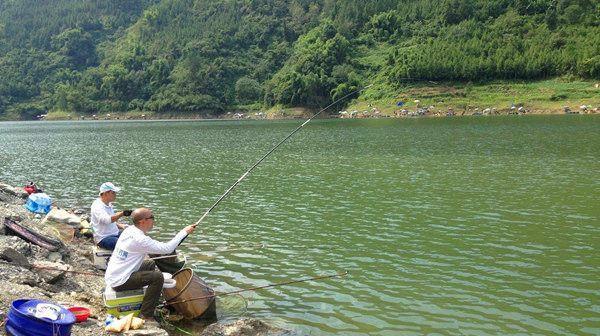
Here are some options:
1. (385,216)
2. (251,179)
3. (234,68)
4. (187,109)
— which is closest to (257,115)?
(187,109)

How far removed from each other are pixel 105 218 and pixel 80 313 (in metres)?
4.44

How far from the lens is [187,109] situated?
16988 cm

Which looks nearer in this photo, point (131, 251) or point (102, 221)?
point (131, 251)

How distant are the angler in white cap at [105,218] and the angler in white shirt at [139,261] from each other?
3.55 meters

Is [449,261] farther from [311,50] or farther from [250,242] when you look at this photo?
[311,50]

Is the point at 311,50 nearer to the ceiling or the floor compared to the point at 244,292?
nearer to the ceiling

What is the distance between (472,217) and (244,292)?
10462 mm

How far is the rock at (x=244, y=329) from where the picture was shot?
10.2 m

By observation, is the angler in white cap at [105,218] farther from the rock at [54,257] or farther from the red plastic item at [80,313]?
the red plastic item at [80,313]

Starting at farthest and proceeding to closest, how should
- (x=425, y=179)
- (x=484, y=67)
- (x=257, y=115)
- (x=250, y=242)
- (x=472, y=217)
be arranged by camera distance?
(x=257, y=115), (x=484, y=67), (x=425, y=179), (x=472, y=217), (x=250, y=242)

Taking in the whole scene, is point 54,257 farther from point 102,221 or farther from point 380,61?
point 380,61

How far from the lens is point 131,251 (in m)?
9.99

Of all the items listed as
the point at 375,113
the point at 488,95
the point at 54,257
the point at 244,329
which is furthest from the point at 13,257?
the point at 488,95

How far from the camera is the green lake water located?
11.3 metres
